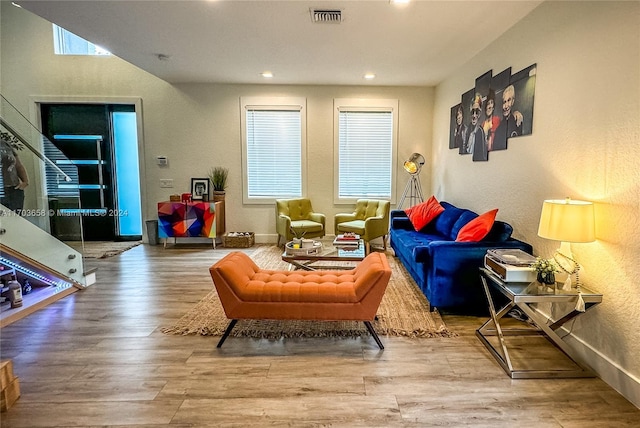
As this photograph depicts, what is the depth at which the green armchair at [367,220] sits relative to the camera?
5152mm

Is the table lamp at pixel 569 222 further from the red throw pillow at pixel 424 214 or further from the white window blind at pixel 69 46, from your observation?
the white window blind at pixel 69 46

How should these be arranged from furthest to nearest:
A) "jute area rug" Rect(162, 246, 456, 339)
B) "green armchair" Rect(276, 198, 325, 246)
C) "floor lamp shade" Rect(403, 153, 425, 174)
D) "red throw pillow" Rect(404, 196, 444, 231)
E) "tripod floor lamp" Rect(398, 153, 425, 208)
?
"tripod floor lamp" Rect(398, 153, 425, 208) → "floor lamp shade" Rect(403, 153, 425, 174) → "green armchair" Rect(276, 198, 325, 246) → "red throw pillow" Rect(404, 196, 444, 231) → "jute area rug" Rect(162, 246, 456, 339)

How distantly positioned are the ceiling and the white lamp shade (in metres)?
1.83

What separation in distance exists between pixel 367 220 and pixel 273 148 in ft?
6.85

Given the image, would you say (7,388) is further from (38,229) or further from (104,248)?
(104,248)

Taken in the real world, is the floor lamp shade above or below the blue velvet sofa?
above

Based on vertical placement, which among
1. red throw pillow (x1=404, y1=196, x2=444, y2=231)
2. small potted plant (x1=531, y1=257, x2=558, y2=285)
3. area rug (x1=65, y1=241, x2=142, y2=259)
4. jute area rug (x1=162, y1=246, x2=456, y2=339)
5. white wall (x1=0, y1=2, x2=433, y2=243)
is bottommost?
jute area rug (x1=162, y1=246, x2=456, y2=339)

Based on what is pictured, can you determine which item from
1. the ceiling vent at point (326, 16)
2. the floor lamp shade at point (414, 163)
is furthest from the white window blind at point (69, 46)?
the floor lamp shade at point (414, 163)

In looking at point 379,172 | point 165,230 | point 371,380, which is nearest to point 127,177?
point 165,230

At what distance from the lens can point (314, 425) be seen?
1.72 metres

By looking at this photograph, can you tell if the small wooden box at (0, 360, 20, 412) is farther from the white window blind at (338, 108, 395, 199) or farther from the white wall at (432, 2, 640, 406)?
the white window blind at (338, 108, 395, 199)

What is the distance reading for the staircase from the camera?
3074mm

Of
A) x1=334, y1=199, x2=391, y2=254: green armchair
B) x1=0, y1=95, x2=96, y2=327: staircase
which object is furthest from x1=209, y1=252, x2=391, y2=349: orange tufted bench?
x1=334, y1=199, x2=391, y2=254: green armchair

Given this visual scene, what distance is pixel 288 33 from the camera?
3.41 metres
